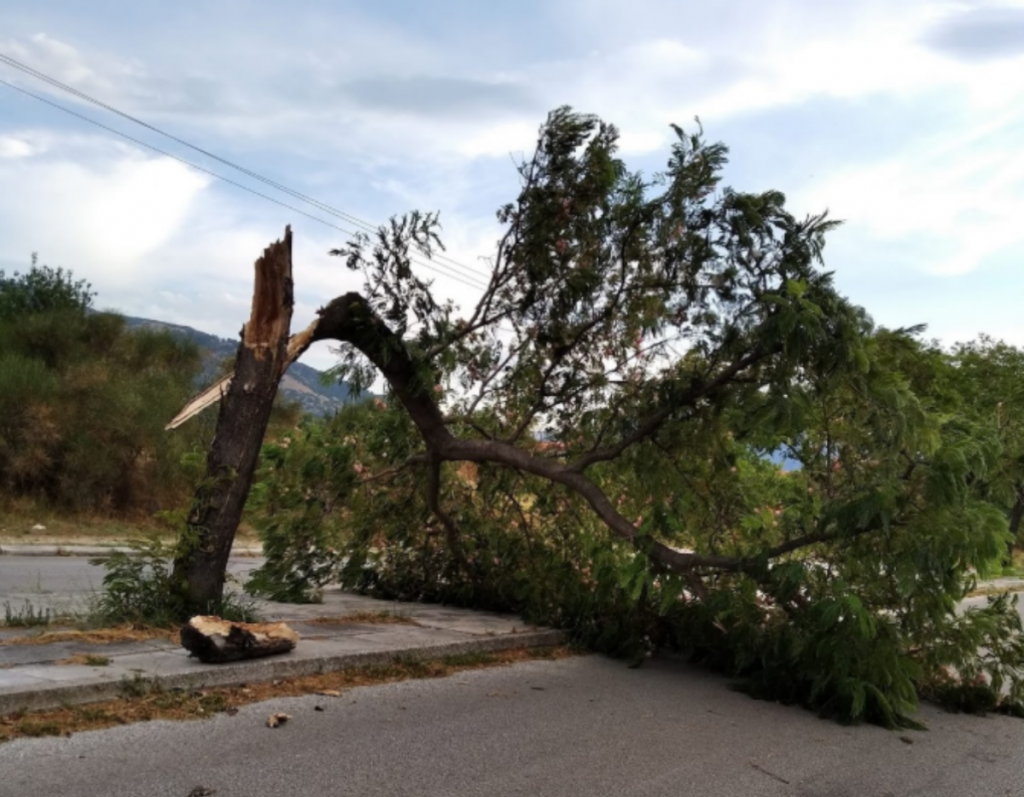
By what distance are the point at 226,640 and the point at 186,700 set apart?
66 centimetres

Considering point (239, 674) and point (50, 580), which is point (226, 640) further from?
point (50, 580)

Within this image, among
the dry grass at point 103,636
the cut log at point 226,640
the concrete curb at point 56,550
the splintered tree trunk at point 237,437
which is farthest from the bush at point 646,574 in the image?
the concrete curb at point 56,550

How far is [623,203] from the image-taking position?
959 cm

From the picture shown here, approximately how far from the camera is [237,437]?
8227 mm

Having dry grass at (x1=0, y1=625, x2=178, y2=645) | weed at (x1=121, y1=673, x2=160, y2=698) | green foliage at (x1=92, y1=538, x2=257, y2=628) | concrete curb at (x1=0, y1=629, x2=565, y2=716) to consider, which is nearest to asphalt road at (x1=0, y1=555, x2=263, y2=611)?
green foliage at (x1=92, y1=538, x2=257, y2=628)

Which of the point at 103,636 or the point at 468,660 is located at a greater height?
the point at 468,660

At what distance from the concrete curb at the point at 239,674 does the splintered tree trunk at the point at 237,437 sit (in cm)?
126

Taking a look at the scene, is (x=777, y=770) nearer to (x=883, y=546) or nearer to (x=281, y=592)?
(x=883, y=546)

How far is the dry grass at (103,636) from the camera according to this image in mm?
7255

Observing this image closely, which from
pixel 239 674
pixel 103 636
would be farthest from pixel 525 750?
pixel 103 636

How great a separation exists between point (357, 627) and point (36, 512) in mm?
14218

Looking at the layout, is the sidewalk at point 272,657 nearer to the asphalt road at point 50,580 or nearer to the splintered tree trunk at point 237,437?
the splintered tree trunk at point 237,437

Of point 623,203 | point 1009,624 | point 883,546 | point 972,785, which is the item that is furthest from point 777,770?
point 623,203

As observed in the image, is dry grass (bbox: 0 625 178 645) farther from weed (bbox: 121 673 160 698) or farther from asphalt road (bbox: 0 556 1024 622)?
asphalt road (bbox: 0 556 1024 622)
